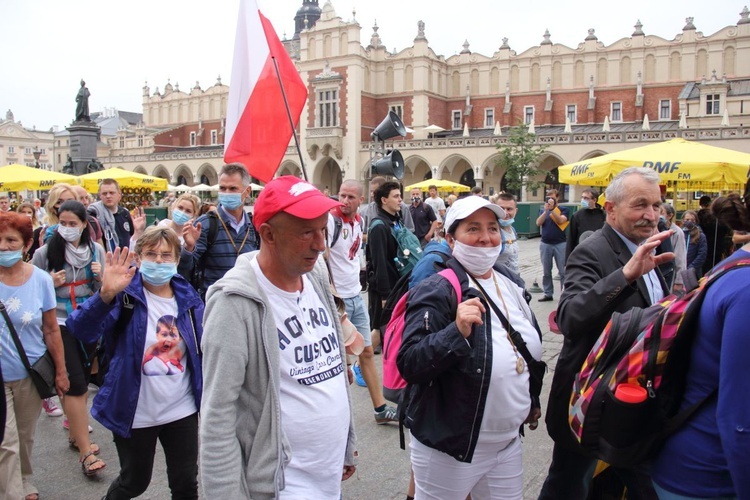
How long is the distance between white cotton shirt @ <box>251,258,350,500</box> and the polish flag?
2450 millimetres

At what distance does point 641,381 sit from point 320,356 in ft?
3.50

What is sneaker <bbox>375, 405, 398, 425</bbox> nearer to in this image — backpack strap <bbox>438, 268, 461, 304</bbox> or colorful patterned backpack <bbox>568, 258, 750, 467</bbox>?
backpack strap <bbox>438, 268, 461, 304</bbox>

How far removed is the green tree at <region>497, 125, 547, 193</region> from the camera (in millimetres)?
33594

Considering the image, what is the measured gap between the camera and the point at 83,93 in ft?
92.1

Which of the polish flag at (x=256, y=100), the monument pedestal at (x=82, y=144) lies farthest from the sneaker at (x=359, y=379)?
the monument pedestal at (x=82, y=144)

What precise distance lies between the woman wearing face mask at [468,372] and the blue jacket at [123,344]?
1.18 m

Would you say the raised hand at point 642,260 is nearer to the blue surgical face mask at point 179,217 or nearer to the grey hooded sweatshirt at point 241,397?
the grey hooded sweatshirt at point 241,397

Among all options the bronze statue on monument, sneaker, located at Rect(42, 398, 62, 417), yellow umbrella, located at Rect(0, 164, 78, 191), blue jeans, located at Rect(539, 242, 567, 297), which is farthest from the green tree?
sneaker, located at Rect(42, 398, 62, 417)

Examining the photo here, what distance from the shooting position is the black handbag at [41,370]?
10.8 ft

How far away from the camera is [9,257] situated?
131 inches

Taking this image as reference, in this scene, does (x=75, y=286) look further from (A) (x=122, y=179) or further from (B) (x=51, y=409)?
(A) (x=122, y=179)

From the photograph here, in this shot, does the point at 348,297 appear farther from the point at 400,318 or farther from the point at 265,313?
the point at 265,313

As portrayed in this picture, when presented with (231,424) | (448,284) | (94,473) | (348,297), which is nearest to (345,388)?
(231,424)

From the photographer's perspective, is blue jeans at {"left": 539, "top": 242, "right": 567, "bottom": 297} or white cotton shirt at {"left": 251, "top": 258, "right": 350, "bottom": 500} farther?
blue jeans at {"left": 539, "top": 242, "right": 567, "bottom": 297}
